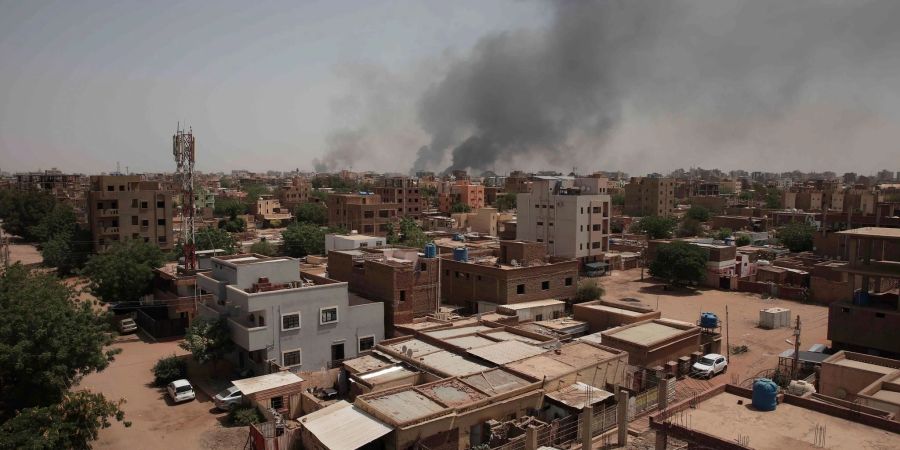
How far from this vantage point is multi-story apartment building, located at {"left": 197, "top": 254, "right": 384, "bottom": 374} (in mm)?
23031

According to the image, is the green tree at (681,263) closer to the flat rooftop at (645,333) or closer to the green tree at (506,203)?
the flat rooftop at (645,333)

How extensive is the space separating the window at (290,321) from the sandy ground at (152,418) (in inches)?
149

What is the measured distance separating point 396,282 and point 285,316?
5514 mm

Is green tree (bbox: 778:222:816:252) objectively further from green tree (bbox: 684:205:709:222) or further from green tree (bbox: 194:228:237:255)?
green tree (bbox: 194:228:237:255)

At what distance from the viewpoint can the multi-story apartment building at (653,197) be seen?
103m

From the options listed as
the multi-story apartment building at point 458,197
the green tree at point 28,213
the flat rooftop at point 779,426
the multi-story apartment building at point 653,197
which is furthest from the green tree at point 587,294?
the multi-story apartment building at point 653,197

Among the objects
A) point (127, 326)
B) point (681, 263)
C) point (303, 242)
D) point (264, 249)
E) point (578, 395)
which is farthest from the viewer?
point (303, 242)

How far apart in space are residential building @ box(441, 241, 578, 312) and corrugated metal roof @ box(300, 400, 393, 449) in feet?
49.8

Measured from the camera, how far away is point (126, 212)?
51562mm

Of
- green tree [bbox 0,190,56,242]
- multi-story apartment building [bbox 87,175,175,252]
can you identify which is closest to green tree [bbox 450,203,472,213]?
multi-story apartment building [bbox 87,175,175,252]

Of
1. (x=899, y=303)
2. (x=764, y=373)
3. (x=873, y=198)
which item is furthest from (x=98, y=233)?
(x=873, y=198)

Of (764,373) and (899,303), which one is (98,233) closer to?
(764,373)

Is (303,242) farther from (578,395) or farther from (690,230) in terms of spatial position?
(690,230)

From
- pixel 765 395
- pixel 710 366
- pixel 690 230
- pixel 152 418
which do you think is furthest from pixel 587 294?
pixel 690 230
